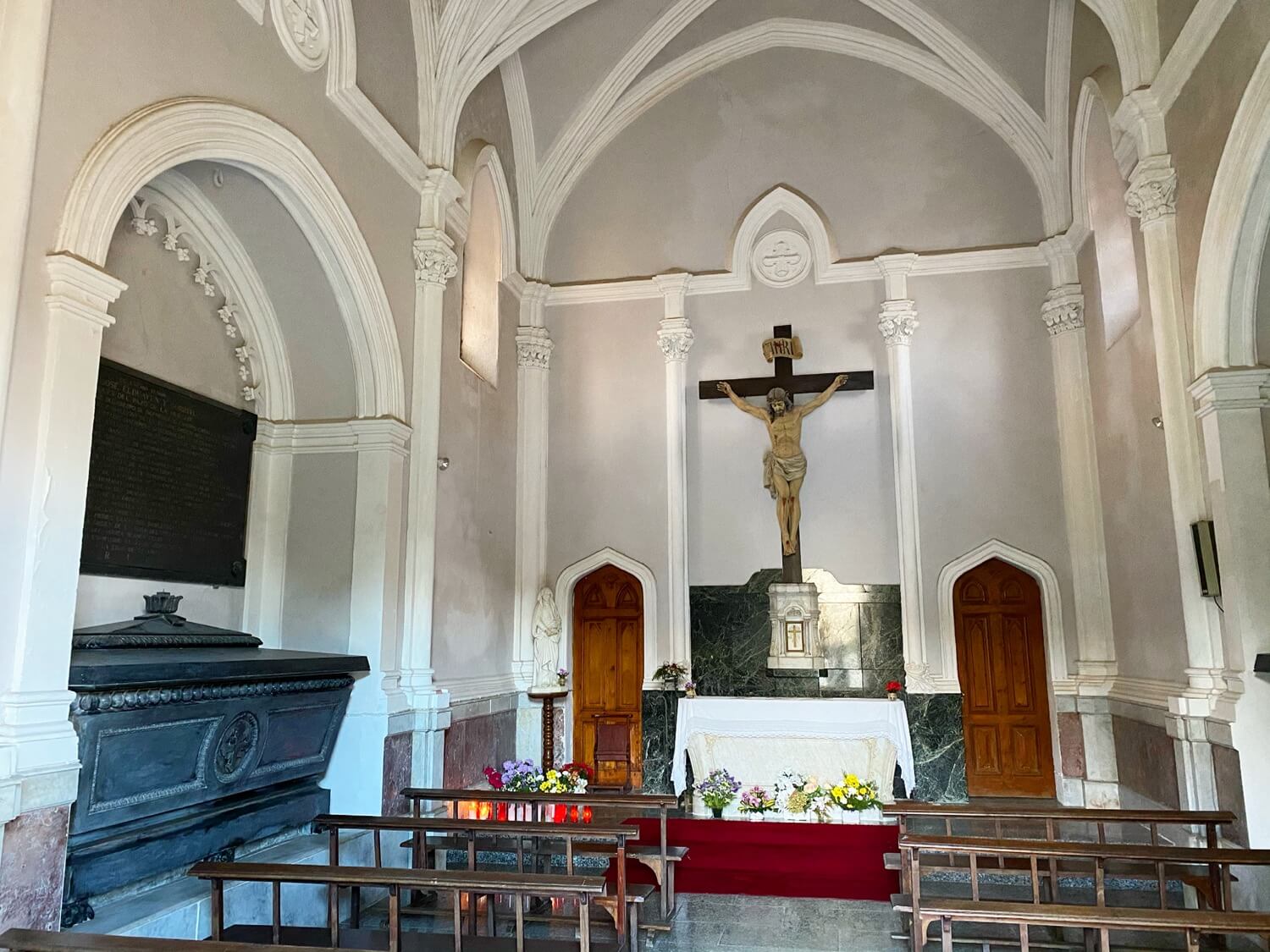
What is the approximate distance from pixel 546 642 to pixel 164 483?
513 centimetres

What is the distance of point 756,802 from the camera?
26.9ft

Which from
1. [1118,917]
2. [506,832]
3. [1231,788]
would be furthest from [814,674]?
[1118,917]

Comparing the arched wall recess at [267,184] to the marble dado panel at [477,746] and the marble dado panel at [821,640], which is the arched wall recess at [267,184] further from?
the marble dado panel at [821,640]

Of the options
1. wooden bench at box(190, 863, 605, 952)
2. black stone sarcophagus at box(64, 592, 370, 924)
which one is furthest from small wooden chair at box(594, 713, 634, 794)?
wooden bench at box(190, 863, 605, 952)

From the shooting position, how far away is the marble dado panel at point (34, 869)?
398 cm

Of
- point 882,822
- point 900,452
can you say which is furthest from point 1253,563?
point 900,452

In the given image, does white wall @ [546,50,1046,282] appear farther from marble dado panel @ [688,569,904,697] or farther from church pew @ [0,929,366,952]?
church pew @ [0,929,366,952]

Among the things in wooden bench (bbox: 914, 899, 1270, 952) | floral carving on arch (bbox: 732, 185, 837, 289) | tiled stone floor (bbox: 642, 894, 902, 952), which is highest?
floral carving on arch (bbox: 732, 185, 837, 289)

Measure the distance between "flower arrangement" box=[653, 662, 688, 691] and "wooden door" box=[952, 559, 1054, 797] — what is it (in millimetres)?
3163

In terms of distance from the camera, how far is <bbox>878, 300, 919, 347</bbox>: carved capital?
35.5ft

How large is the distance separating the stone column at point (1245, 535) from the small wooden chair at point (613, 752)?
5.93 meters

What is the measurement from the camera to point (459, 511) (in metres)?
9.16

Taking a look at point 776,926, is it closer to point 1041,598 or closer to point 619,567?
point 619,567

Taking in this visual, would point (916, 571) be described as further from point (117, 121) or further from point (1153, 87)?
point (117, 121)
